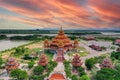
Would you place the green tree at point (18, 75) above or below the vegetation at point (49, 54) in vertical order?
above

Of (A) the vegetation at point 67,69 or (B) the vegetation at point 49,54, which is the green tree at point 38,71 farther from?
(B) the vegetation at point 49,54

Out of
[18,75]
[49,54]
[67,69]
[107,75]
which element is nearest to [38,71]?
[67,69]

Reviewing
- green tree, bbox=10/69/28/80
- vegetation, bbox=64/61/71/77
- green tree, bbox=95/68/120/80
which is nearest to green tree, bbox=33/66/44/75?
vegetation, bbox=64/61/71/77

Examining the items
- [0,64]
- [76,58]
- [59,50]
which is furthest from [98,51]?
[0,64]

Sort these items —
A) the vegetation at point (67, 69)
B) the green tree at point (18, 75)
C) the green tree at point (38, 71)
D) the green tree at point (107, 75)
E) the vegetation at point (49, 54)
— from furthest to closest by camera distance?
the vegetation at point (49, 54)
the green tree at point (38, 71)
the vegetation at point (67, 69)
the green tree at point (18, 75)
the green tree at point (107, 75)

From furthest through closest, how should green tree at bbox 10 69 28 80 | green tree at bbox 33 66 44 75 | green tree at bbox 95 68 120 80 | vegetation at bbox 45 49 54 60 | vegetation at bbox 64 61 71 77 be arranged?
vegetation at bbox 45 49 54 60, green tree at bbox 33 66 44 75, vegetation at bbox 64 61 71 77, green tree at bbox 10 69 28 80, green tree at bbox 95 68 120 80

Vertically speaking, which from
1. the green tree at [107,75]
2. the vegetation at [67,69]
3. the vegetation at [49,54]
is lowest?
the vegetation at [49,54]

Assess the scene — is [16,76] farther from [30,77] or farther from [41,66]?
[41,66]

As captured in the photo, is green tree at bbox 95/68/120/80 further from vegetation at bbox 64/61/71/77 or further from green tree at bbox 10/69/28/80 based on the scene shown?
green tree at bbox 10/69/28/80

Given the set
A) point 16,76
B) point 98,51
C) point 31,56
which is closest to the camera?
point 16,76

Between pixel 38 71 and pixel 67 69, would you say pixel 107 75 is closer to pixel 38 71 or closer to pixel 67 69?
pixel 67 69

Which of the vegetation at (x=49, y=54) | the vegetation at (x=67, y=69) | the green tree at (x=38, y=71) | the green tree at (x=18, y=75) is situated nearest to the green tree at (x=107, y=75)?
the vegetation at (x=67, y=69)
